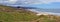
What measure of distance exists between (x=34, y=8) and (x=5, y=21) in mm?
5257

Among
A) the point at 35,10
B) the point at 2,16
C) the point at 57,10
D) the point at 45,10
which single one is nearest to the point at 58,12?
the point at 57,10

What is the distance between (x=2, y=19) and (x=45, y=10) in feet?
16.1

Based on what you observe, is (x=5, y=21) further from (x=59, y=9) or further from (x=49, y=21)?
(x=59, y=9)

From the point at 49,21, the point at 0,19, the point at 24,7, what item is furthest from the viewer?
the point at 24,7

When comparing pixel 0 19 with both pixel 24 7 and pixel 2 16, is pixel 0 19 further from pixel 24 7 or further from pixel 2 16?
pixel 24 7

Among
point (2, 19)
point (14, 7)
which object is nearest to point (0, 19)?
point (2, 19)

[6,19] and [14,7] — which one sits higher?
[14,7]

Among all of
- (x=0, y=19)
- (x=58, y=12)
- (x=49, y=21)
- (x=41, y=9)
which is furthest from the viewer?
(x=41, y=9)

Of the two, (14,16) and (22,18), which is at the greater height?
(14,16)

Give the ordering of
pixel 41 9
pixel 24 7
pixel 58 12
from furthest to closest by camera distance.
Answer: pixel 24 7, pixel 41 9, pixel 58 12

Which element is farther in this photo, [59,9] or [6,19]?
[59,9]

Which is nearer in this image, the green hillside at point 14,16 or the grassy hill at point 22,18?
the grassy hill at point 22,18

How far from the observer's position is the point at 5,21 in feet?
25.1

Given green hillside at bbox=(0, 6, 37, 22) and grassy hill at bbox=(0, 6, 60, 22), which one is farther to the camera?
green hillside at bbox=(0, 6, 37, 22)
